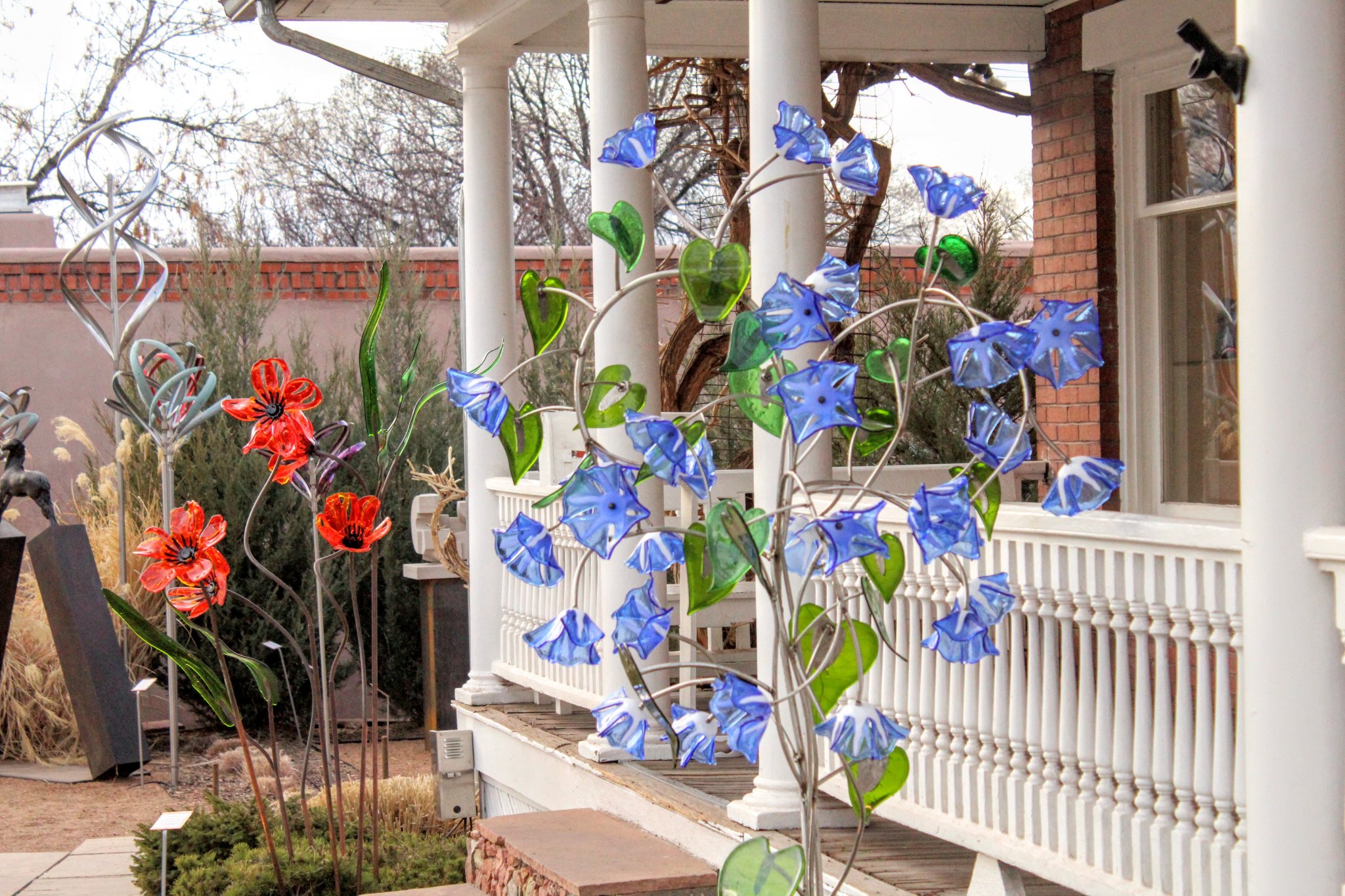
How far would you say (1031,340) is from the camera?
2.19m

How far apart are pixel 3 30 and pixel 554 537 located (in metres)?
17.9

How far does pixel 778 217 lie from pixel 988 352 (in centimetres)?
171

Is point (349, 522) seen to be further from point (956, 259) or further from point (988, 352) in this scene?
point (988, 352)

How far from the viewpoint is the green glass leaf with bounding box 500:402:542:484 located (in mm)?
2371

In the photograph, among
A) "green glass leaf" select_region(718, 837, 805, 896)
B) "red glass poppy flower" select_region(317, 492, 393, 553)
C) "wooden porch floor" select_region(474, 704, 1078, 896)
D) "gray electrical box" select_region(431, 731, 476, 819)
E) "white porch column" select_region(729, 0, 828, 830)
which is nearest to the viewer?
"green glass leaf" select_region(718, 837, 805, 896)

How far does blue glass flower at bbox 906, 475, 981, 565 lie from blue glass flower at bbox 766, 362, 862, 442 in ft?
0.50

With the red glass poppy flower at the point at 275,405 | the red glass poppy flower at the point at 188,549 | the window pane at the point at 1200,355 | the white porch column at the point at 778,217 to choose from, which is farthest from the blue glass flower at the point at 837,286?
the window pane at the point at 1200,355

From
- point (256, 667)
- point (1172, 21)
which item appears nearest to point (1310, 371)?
point (1172, 21)

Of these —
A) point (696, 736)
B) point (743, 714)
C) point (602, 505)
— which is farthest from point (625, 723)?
point (602, 505)

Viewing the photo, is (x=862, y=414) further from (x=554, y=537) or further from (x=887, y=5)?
(x=887, y=5)

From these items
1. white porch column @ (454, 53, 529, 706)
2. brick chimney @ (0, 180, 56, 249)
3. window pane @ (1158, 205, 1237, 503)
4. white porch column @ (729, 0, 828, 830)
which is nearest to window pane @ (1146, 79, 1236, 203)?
window pane @ (1158, 205, 1237, 503)

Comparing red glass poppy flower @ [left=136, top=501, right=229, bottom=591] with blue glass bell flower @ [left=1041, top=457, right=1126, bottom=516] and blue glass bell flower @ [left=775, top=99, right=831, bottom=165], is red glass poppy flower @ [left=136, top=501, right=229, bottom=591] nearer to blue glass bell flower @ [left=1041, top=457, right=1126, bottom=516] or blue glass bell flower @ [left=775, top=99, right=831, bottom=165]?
blue glass bell flower @ [left=775, top=99, right=831, bottom=165]

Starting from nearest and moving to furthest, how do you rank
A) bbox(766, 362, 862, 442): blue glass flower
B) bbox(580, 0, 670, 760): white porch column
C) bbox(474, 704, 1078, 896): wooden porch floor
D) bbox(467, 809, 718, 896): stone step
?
bbox(766, 362, 862, 442): blue glass flower
bbox(474, 704, 1078, 896): wooden porch floor
bbox(467, 809, 718, 896): stone step
bbox(580, 0, 670, 760): white porch column

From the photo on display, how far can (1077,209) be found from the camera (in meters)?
6.04
